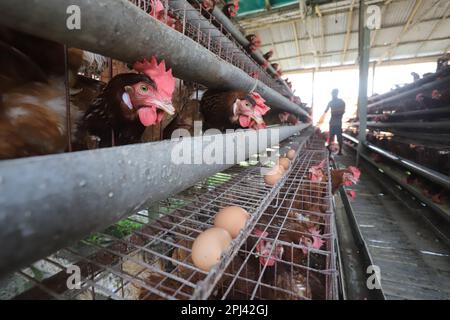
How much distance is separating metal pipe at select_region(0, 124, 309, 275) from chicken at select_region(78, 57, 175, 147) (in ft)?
0.94

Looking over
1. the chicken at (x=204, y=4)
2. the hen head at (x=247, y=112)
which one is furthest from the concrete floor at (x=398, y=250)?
the chicken at (x=204, y=4)

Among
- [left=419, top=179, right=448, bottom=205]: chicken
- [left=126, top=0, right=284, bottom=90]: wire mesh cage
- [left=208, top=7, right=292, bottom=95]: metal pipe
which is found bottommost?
[left=419, top=179, right=448, bottom=205]: chicken

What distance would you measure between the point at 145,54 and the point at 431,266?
1.96 m

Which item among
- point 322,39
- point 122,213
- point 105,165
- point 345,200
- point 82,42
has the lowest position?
point 345,200

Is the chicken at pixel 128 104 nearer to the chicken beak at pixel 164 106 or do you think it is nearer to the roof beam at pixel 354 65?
the chicken beak at pixel 164 106

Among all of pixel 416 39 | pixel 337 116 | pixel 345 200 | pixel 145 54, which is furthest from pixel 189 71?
pixel 416 39

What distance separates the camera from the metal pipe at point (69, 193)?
0.27 meters

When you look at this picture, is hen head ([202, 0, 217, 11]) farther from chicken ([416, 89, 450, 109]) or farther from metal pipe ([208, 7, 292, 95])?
chicken ([416, 89, 450, 109])

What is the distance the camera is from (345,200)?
2273mm

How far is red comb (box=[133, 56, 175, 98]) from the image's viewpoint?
30.5 inches

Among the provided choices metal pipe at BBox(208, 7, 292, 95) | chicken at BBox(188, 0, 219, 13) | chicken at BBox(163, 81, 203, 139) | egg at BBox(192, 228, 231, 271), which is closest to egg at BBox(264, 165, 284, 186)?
chicken at BBox(163, 81, 203, 139)

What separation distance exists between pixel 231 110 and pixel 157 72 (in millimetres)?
631

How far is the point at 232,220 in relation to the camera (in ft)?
2.53
